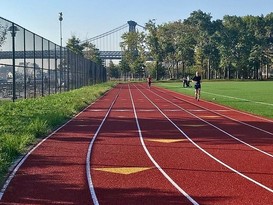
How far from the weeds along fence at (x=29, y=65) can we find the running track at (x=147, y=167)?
6.08 meters

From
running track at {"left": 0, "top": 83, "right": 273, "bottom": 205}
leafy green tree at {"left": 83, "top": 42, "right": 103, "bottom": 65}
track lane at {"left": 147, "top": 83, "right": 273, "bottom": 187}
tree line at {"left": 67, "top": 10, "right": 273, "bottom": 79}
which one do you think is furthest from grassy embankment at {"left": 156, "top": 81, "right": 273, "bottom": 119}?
leafy green tree at {"left": 83, "top": 42, "right": 103, "bottom": 65}

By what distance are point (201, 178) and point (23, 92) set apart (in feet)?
55.0

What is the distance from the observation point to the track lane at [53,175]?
6168 millimetres

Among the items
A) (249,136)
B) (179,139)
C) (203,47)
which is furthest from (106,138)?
(203,47)

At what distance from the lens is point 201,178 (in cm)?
732

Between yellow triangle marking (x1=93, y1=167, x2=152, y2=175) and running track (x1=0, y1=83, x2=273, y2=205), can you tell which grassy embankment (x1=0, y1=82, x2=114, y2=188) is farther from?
yellow triangle marking (x1=93, y1=167, x2=152, y2=175)

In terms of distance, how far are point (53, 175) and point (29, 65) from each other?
665 inches

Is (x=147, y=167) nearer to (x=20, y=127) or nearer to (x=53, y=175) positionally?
(x=53, y=175)

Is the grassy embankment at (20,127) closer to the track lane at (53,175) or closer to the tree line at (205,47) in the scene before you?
the track lane at (53,175)

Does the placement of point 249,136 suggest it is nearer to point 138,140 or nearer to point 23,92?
point 138,140

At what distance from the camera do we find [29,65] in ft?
77.9

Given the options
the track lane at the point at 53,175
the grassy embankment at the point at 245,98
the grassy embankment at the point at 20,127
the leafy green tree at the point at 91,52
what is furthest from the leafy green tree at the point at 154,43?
the track lane at the point at 53,175

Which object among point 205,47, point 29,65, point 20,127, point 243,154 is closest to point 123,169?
point 243,154

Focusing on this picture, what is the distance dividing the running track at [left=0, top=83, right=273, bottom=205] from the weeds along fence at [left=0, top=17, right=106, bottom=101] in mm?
6084
